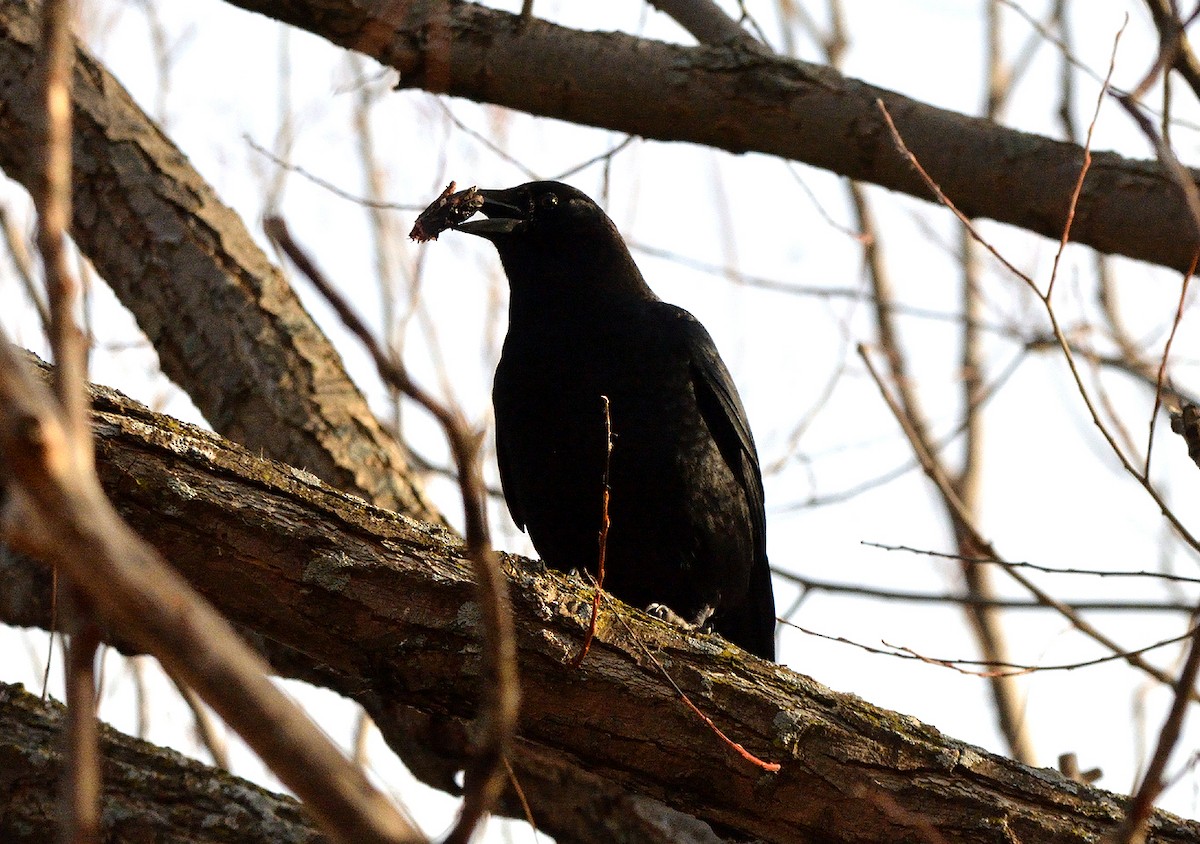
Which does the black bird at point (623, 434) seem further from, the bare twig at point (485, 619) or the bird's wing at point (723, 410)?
the bare twig at point (485, 619)

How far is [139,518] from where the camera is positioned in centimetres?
278

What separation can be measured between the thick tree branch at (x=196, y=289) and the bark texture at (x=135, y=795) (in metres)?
1.36

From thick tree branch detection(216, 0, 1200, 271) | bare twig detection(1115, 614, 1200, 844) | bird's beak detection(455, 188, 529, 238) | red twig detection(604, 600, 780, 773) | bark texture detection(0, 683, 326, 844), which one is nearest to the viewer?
bare twig detection(1115, 614, 1200, 844)

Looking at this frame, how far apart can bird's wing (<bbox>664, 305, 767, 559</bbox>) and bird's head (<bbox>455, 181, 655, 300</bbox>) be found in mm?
311

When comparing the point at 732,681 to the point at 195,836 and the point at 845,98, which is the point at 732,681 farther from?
the point at 845,98

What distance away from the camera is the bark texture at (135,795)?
11.3ft

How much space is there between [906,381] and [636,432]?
4274mm

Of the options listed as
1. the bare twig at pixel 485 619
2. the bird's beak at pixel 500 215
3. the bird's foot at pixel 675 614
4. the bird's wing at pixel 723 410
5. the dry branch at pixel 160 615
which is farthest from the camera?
the bird's beak at pixel 500 215

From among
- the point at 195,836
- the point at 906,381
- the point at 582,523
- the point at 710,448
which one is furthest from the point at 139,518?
the point at 906,381

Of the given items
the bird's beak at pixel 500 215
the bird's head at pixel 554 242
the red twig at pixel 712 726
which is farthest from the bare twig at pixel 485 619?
the bird's beak at pixel 500 215

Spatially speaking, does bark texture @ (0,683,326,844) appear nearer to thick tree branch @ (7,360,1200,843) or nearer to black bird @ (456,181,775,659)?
thick tree branch @ (7,360,1200,843)

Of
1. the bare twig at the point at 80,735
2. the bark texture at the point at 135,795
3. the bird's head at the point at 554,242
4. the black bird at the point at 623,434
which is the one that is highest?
the bird's head at the point at 554,242

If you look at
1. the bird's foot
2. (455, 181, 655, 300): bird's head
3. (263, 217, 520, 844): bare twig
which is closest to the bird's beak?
(455, 181, 655, 300): bird's head

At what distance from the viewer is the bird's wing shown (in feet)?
15.1
